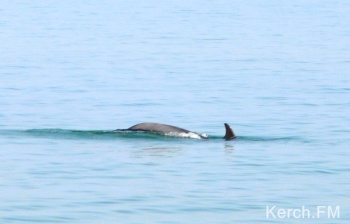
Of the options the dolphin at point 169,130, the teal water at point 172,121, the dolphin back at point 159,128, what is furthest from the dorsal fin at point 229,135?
the dolphin back at point 159,128

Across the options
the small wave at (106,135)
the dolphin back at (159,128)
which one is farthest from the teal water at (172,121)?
the dolphin back at (159,128)

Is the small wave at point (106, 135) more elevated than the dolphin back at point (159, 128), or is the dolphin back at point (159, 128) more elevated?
the dolphin back at point (159, 128)

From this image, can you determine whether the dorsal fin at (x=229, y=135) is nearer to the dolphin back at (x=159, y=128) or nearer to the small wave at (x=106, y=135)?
the small wave at (x=106, y=135)

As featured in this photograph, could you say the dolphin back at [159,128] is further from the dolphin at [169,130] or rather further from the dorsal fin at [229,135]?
the dorsal fin at [229,135]

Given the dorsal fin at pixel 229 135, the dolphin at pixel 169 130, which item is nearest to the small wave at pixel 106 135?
the dolphin at pixel 169 130

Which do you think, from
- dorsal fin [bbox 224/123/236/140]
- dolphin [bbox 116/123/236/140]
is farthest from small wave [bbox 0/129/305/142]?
dorsal fin [bbox 224/123/236/140]

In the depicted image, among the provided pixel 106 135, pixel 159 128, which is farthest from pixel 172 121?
pixel 159 128

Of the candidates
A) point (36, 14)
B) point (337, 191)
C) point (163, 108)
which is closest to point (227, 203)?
point (337, 191)

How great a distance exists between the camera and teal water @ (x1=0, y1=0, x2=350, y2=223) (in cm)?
2352

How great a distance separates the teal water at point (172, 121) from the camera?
23.5 metres

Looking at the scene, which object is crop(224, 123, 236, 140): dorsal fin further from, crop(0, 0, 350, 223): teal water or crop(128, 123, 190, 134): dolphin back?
crop(128, 123, 190, 134): dolphin back

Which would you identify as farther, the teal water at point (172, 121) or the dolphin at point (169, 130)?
the dolphin at point (169, 130)

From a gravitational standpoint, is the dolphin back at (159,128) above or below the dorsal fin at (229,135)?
above

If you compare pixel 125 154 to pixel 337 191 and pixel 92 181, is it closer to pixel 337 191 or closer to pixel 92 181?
pixel 92 181
